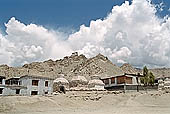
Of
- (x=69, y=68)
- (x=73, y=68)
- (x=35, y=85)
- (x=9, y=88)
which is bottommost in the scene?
(x=9, y=88)

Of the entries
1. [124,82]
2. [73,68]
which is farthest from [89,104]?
[73,68]

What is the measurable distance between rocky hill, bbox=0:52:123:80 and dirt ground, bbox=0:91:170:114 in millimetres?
59039

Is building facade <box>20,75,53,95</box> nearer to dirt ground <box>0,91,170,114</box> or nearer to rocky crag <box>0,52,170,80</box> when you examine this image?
dirt ground <box>0,91,170,114</box>

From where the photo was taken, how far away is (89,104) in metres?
52.3

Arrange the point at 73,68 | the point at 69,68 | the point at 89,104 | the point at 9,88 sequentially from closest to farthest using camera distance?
the point at 89,104 → the point at 9,88 → the point at 73,68 → the point at 69,68

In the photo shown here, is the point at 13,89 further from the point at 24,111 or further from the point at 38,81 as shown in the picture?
the point at 24,111

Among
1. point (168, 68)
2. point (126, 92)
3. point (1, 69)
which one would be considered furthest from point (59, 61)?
point (126, 92)

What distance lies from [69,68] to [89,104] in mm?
110838

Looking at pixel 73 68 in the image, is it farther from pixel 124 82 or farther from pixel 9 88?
pixel 9 88

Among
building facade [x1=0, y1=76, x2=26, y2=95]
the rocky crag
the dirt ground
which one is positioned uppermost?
the rocky crag

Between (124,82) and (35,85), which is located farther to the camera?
(124,82)

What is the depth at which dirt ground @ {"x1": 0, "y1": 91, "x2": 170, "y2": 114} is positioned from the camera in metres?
41.6

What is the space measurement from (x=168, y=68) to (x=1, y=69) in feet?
384

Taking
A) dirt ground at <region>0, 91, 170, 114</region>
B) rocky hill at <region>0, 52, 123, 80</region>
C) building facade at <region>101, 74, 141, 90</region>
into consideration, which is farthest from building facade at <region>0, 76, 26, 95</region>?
rocky hill at <region>0, 52, 123, 80</region>
